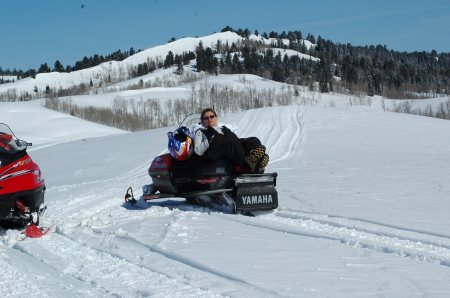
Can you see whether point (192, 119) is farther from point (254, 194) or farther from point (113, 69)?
point (113, 69)

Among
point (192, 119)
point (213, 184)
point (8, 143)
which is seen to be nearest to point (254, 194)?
point (213, 184)

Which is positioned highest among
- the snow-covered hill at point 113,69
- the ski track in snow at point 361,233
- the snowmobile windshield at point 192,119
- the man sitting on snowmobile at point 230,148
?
the snow-covered hill at point 113,69

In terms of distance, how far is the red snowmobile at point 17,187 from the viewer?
5.38m

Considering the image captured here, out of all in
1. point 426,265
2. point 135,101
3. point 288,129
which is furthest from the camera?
point 135,101

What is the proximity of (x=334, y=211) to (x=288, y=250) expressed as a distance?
1910mm

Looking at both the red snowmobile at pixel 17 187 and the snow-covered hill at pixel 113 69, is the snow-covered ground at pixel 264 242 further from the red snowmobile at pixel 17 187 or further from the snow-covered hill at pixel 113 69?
the snow-covered hill at pixel 113 69

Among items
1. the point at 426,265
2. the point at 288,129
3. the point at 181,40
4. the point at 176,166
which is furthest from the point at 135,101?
the point at 181,40

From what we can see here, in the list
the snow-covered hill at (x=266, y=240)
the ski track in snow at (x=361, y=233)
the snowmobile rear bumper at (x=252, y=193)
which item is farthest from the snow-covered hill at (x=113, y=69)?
the ski track in snow at (x=361, y=233)

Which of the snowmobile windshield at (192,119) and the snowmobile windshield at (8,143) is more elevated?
the snowmobile windshield at (192,119)

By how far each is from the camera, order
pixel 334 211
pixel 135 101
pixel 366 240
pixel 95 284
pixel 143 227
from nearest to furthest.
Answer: pixel 95 284 < pixel 366 240 < pixel 143 227 < pixel 334 211 < pixel 135 101

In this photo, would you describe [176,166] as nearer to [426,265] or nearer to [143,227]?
[143,227]

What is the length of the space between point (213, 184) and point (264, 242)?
1815 mm

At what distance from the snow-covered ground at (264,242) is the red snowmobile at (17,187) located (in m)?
0.22

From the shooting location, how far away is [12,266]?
4.41 metres
